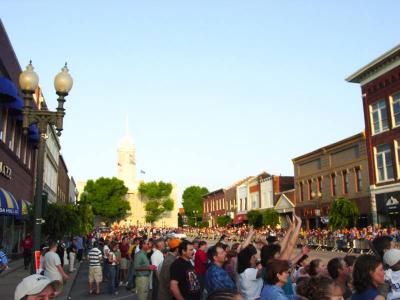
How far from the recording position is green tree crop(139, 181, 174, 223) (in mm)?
106438

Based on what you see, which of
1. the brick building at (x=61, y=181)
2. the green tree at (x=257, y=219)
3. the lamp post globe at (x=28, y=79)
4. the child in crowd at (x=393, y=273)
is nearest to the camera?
the child in crowd at (x=393, y=273)

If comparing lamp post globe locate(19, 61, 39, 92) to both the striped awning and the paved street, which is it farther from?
the striped awning

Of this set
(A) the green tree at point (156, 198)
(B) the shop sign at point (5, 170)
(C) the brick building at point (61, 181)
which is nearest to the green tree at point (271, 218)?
(C) the brick building at point (61, 181)

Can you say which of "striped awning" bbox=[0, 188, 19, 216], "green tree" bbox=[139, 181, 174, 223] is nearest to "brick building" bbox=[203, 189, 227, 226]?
"green tree" bbox=[139, 181, 174, 223]

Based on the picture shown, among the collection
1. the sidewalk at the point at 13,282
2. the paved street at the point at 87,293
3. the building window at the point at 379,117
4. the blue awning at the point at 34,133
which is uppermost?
the building window at the point at 379,117

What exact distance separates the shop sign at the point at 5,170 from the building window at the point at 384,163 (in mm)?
26212

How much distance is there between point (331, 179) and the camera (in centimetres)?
4228

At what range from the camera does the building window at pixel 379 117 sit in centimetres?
3309

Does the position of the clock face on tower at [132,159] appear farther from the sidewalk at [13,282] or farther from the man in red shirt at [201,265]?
the man in red shirt at [201,265]

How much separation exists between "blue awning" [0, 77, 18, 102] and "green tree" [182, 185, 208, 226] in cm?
8406

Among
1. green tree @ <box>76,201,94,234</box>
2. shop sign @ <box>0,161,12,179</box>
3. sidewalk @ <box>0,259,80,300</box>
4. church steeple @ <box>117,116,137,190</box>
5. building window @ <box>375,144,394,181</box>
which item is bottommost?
sidewalk @ <box>0,259,80,300</box>

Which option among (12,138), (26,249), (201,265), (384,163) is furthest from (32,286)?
(384,163)

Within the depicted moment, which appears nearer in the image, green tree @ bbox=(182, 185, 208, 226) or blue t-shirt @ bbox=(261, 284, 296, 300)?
blue t-shirt @ bbox=(261, 284, 296, 300)

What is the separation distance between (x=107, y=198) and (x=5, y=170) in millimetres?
79593
